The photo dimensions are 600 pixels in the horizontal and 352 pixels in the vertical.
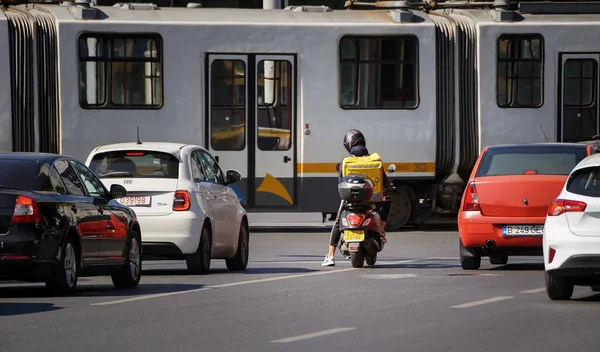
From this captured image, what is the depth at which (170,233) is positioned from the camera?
17766 mm

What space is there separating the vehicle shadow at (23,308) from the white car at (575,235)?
13.8 feet

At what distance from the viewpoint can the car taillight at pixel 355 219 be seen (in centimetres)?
1922

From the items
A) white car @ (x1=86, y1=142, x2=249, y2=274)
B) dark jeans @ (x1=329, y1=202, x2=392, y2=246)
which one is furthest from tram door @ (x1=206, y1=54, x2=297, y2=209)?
white car @ (x1=86, y1=142, x2=249, y2=274)

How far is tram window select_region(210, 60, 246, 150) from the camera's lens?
1113 inches

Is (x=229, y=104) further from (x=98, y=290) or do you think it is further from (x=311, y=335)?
(x=311, y=335)

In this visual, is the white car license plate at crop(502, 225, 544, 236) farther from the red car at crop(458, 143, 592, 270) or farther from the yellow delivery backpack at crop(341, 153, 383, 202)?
the yellow delivery backpack at crop(341, 153, 383, 202)

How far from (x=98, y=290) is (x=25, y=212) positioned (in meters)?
1.96

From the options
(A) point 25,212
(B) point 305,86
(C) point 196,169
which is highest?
(B) point 305,86

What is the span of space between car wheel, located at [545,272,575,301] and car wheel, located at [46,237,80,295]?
13.9 feet

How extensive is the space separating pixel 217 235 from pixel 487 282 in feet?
11.5

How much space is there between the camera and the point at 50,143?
27.7 meters

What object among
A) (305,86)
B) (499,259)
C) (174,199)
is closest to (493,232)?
(499,259)

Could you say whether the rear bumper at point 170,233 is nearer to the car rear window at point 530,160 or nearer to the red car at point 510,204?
the red car at point 510,204

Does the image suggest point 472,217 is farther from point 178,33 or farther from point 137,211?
point 178,33
